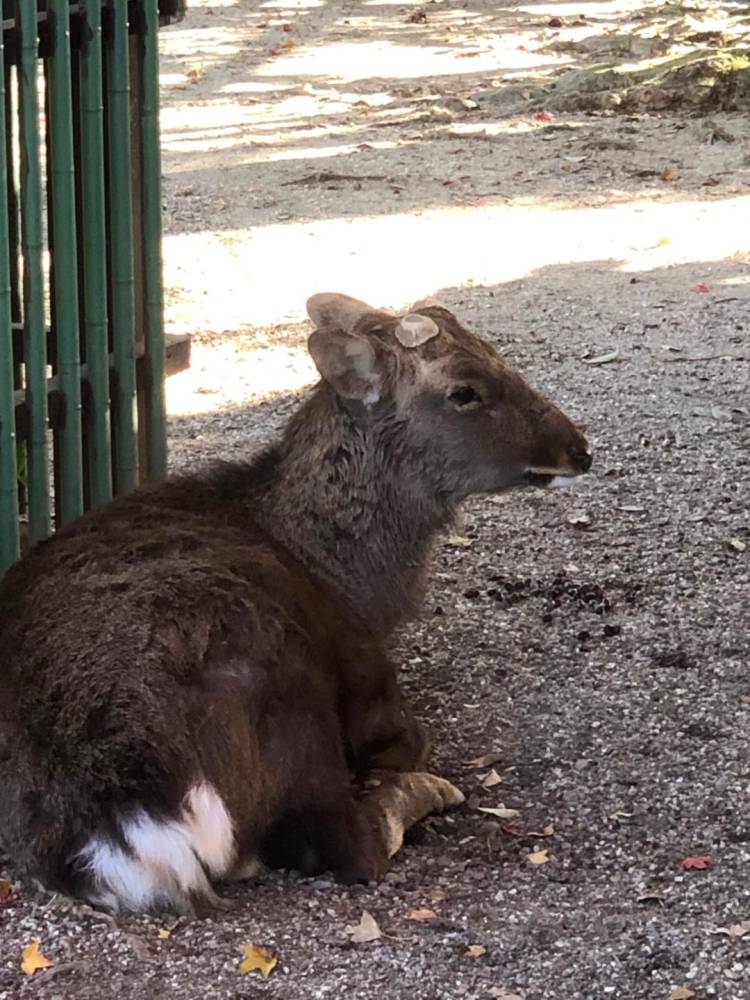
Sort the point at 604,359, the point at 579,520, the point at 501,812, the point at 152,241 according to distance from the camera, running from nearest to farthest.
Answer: the point at 501,812 < the point at 152,241 < the point at 579,520 < the point at 604,359

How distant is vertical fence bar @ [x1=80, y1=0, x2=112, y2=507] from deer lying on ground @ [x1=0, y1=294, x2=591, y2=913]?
22.3 inches

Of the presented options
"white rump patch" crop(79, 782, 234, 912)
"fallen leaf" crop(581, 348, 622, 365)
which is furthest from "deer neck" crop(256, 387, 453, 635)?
"fallen leaf" crop(581, 348, 622, 365)

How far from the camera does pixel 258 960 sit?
3.96 meters

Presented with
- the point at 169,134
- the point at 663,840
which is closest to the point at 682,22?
the point at 169,134

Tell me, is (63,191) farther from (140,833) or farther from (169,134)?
(169,134)

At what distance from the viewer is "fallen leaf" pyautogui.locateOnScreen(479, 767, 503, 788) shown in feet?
16.3

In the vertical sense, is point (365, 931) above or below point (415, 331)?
below

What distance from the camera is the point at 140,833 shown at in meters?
4.06

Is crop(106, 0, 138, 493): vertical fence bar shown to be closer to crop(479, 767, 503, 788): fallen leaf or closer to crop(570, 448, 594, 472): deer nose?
crop(570, 448, 594, 472): deer nose

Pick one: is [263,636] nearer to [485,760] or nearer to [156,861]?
[156,861]

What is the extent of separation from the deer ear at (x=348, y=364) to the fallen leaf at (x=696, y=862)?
1567 mm

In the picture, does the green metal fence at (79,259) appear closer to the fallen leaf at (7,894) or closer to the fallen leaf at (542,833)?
the fallen leaf at (7,894)

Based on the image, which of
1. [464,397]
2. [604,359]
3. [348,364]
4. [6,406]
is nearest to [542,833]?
[464,397]

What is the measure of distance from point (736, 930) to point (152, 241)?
3.02 meters
